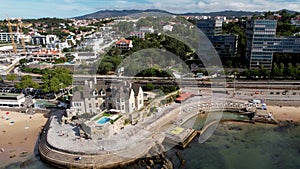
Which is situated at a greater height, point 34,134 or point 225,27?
point 225,27

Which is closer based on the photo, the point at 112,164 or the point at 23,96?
the point at 112,164

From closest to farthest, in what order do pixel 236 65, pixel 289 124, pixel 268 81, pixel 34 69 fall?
pixel 289 124
pixel 268 81
pixel 236 65
pixel 34 69

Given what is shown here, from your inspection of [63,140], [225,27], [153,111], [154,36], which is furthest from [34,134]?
[225,27]

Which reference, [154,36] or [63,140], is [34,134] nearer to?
[63,140]

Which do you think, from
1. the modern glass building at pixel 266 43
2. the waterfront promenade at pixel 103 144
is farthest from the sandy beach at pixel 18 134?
the modern glass building at pixel 266 43

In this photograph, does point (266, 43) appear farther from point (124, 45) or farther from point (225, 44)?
point (124, 45)

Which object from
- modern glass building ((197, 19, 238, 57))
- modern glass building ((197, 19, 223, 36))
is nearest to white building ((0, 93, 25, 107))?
modern glass building ((197, 19, 238, 57))

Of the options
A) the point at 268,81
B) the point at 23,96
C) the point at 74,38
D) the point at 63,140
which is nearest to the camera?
the point at 63,140

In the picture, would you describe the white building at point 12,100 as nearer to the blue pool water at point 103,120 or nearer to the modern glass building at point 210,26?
the blue pool water at point 103,120

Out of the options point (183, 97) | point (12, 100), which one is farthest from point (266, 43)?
point (12, 100)
